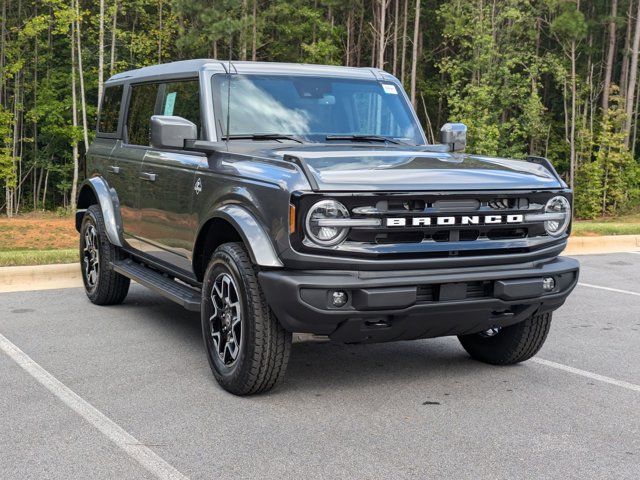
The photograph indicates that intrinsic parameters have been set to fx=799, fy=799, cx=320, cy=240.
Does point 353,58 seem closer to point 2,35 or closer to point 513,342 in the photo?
point 2,35

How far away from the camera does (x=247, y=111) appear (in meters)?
5.78

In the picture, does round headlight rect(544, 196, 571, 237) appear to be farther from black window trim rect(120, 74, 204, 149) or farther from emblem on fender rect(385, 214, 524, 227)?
black window trim rect(120, 74, 204, 149)

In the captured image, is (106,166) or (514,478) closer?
(514,478)

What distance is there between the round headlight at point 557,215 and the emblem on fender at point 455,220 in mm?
281

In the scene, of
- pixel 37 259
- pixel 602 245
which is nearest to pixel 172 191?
pixel 37 259

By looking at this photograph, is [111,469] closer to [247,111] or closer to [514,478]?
[514,478]

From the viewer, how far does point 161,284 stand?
20.1ft

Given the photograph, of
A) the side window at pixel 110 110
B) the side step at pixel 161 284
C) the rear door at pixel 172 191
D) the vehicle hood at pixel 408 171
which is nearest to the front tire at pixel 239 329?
the side step at pixel 161 284

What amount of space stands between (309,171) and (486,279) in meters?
1.20

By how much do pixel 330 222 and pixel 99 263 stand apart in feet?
12.5

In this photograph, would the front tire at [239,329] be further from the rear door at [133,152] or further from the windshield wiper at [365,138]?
the rear door at [133,152]

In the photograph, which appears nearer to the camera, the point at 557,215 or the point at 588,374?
the point at 557,215

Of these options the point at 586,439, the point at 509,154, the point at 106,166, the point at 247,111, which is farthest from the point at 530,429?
the point at 509,154

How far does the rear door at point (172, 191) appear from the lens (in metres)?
5.64
